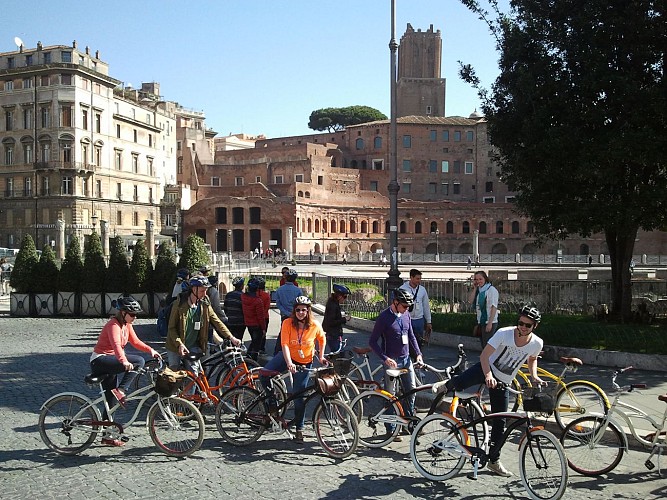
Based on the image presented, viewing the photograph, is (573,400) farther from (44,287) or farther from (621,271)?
(44,287)

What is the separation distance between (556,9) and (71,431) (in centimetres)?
1349

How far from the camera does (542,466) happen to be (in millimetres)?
5395

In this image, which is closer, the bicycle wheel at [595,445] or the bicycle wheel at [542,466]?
the bicycle wheel at [542,466]

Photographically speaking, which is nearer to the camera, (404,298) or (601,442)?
(601,442)

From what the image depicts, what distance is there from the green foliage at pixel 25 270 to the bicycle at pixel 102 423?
14.1 metres

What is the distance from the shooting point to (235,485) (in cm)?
580

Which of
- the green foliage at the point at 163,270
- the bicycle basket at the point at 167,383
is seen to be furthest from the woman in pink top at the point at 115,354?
the green foliage at the point at 163,270

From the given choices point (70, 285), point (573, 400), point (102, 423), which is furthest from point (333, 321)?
point (70, 285)

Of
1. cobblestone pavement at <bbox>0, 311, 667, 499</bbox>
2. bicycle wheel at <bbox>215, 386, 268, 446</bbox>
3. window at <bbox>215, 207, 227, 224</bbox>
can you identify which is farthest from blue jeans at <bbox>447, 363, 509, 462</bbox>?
window at <bbox>215, 207, 227, 224</bbox>

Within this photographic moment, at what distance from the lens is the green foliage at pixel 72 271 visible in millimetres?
19281

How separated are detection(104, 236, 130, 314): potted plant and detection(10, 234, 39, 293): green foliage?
2.34 meters

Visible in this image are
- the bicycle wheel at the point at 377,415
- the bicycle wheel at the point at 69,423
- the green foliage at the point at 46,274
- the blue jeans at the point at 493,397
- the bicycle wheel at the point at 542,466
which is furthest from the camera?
the green foliage at the point at 46,274

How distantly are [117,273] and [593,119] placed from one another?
13.7 meters

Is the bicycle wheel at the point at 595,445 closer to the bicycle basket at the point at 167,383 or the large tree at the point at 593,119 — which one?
the bicycle basket at the point at 167,383
